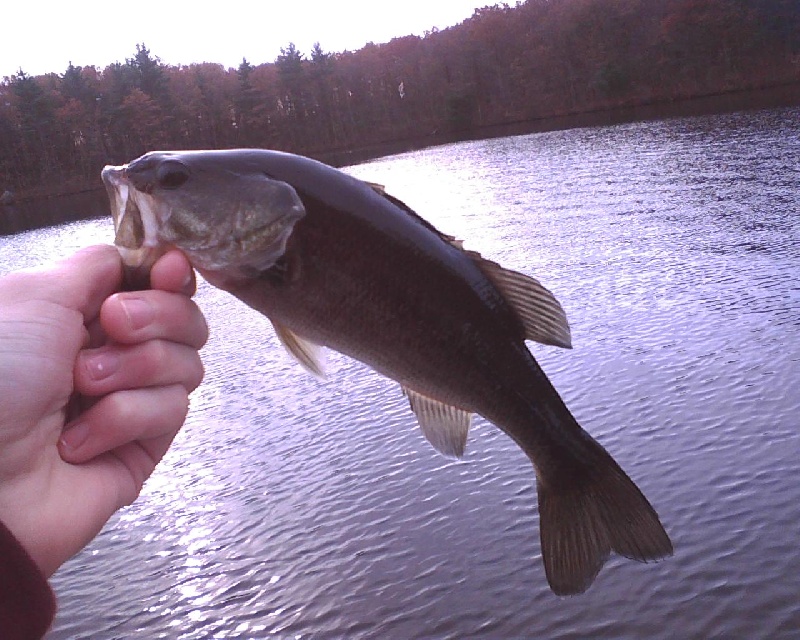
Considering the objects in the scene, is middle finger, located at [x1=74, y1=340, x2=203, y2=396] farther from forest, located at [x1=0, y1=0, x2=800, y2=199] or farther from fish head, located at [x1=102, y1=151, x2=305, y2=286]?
forest, located at [x1=0, y1=0, x2=800, y2=199]

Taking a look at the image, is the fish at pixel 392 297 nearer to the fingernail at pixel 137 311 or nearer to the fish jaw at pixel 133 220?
the fish jaw at pixel 133 220

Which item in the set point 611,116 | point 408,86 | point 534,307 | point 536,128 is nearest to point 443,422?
point 534,307

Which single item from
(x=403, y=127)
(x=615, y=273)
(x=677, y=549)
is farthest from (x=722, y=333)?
(x=403, y=127)

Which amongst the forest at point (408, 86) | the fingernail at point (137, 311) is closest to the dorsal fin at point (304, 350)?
the fingernail at point (137, 311)

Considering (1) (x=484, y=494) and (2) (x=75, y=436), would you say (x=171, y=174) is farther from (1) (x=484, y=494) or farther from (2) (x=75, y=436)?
(1) (x=484, y=494)

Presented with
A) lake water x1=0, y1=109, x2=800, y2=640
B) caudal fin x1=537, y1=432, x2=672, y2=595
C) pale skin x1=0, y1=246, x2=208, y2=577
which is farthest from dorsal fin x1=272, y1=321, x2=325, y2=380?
lake water x1=0, y1=109, x2=800, y2=640

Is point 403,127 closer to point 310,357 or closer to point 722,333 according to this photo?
point 722,333

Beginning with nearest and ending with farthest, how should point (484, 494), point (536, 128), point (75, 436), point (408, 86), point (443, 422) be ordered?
point (75, 436)
point (443, 422)
point (484, 494)
point (536, 128)
point (408, 86)
